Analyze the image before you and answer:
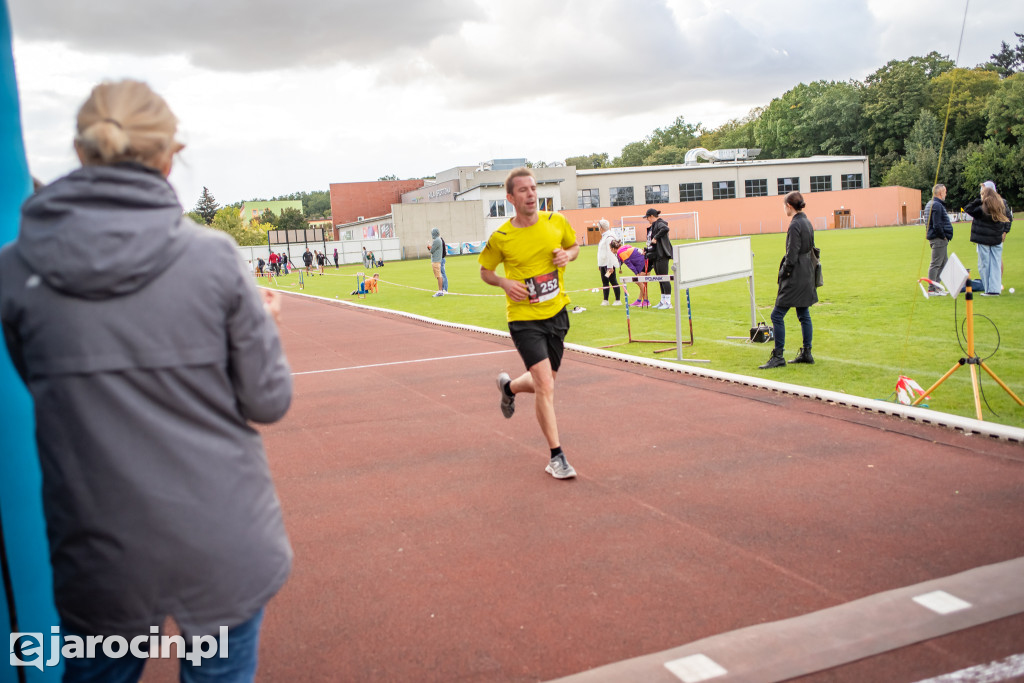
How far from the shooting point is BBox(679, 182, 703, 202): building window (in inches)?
3184

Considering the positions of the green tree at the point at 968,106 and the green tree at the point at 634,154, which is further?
the green tree at the point at 634,154

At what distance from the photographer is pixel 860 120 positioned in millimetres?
96375

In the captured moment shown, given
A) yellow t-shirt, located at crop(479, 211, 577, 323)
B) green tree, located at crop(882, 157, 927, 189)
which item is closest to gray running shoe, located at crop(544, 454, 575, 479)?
yellow t-shirt, located at crop(479, 211, 577, 323)

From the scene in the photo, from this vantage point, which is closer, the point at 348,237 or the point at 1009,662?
the point at 1009,662

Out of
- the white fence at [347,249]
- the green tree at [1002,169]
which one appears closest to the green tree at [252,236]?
the white fence at [347,249]

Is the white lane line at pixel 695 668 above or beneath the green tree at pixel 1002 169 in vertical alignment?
beneath

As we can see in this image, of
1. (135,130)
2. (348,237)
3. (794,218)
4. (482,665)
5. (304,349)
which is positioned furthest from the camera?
(348,237)

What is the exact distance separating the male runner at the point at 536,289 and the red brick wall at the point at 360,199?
9748 centimetres

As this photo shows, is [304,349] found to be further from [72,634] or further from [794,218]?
[72,634]

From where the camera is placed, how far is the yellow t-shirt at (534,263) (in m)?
6.05

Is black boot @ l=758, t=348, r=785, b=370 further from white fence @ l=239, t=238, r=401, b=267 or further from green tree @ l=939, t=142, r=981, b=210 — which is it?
white fence @ l=239, t=238, r=401, b=267

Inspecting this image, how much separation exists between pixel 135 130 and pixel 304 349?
44.0 feet

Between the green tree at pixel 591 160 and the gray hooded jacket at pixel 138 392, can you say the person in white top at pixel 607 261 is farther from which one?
the green tree at pixel 591 160

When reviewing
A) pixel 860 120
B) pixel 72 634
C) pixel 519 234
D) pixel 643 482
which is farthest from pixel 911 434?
pixel 860 120
